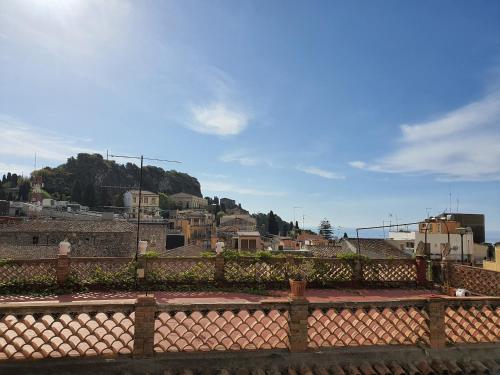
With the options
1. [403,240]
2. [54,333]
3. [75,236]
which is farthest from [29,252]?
[403,240]

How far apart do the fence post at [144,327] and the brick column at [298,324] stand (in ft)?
7.08

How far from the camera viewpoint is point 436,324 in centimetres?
641

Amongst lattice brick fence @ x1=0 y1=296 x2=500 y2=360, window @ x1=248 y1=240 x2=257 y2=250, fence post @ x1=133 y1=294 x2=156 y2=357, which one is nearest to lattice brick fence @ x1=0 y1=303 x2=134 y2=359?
lattice brick fence @ x1=0 y1=296 x2=500 y2=360

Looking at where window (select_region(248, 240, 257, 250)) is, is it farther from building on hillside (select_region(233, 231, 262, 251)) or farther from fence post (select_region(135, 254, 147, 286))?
fence post (select_region(135, 254, 147, 286))

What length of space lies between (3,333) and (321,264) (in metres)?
9.11

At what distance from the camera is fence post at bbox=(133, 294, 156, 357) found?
5.55m

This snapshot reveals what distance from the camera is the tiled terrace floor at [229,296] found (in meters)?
9.92

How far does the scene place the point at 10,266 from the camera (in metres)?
10.7

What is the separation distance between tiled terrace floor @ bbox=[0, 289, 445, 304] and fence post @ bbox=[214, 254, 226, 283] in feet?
1.81

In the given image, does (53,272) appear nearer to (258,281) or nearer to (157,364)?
(258,281)

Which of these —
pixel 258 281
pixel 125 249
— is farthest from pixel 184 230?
pixel 258 281

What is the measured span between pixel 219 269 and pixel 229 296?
4.28ft

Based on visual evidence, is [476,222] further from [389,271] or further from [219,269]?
[219,269]

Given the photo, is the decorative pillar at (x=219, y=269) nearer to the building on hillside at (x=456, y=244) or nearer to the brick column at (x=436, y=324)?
the brick column at (x=436, y=324)
